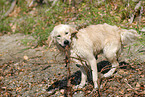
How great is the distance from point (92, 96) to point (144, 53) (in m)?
2.28

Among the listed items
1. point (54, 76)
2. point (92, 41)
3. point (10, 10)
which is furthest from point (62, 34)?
point (10, 10)

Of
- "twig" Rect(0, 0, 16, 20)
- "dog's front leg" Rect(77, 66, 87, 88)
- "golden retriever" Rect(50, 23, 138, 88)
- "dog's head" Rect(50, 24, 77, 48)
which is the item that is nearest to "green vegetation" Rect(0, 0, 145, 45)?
"twig" Rect(0, 0, 16, 20)

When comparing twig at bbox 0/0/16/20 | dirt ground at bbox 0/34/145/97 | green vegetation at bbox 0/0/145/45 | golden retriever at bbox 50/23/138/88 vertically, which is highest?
twig at bbox 0/0/16/20

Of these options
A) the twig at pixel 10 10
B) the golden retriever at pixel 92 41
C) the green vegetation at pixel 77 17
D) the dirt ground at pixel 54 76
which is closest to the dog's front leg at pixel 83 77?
the golden retriever at pixel 92 41

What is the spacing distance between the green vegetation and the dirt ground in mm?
1057

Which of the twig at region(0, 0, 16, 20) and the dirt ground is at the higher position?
the twig at region(0, 0, 16, 20)

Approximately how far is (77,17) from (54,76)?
11.6ft

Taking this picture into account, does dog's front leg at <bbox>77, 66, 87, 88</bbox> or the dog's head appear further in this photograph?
dog's front leg at <bbox>77, 66, 87, 88</bbox>

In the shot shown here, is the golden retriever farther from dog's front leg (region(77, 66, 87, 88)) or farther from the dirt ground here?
the dirt ground

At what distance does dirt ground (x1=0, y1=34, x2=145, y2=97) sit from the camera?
3441mm

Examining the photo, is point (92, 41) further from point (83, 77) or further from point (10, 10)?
point (10, 10)

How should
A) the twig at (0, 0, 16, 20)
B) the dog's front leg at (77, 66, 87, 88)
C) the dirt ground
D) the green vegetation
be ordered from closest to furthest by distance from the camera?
the dirt ground, the dog's front leg at (77, 66, 87, 88), the green vegetation, the twig at (0, 0, 16, 20)

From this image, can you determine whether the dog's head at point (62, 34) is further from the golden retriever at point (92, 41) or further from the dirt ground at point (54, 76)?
the dirt ground at point (54, 76)

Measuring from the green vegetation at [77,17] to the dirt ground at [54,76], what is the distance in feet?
3.47
